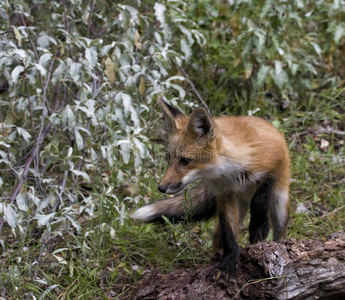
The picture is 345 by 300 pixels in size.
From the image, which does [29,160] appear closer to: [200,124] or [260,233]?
[200,124]

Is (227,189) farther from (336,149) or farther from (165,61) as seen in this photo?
(336,149)

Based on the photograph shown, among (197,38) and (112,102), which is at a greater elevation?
(197,38)

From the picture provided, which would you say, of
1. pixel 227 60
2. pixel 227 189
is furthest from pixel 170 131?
pixel 227 60

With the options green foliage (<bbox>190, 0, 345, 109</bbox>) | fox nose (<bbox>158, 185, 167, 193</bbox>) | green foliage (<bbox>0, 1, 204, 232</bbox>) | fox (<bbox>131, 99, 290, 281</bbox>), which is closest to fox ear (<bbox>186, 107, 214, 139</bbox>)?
fox (<bbox>131, 99, 290, 281</bbox>)

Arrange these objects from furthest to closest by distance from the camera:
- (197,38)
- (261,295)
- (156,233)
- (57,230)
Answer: (197,38) < (156,233) < (57,230) < (261,295)

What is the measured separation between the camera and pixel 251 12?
6.92 metres

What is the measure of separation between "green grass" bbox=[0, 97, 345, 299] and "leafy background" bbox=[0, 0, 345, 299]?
19 millimetres

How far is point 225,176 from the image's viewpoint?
420 centimetres

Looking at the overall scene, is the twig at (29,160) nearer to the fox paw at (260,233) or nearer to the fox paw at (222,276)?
the fox paw at (222,276)

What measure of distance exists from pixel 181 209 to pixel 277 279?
4.67 feet

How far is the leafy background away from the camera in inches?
177

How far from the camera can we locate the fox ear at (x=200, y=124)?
12.9 feet

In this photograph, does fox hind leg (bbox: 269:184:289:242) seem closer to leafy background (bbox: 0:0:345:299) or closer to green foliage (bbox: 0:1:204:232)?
leafy background (bbox: 0:0:345:299)

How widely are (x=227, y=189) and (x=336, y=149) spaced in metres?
3.30
